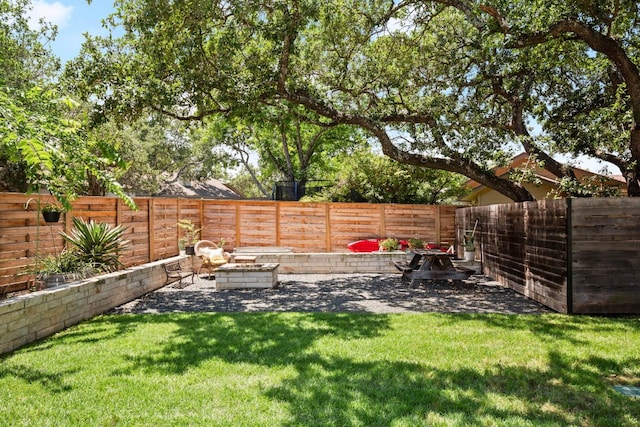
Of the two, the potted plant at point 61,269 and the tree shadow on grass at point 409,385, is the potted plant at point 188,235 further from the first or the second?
the tree shadow on grass at point 409,385

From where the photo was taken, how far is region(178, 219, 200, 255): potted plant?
1200 cm

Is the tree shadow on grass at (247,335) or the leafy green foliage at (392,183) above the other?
the leafy green foliage at (392,183)

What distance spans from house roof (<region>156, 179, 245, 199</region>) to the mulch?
20144 millimetres

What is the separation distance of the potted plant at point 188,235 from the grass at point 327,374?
5507 mm

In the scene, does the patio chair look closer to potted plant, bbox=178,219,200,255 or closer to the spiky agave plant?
potted plant, bbox=178,219,200,255

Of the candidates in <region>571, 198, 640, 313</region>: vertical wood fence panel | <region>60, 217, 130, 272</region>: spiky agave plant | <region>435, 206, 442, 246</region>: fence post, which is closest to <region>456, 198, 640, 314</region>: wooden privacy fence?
<region>571, 198, 640, 313</region>: vertical wood fence panel

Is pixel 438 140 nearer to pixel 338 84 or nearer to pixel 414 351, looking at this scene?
pixel 338 84

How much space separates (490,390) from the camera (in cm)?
396

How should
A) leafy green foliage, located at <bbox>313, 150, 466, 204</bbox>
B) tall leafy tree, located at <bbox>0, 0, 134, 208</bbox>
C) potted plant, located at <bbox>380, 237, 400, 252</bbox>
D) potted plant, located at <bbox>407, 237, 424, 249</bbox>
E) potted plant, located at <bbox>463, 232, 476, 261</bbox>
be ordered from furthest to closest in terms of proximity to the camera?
1. leafy green foliage, located at <bbox>313, 150, 466, 204</bbox>
2. potted plant, located at <bbox>407, 237, 424, 249</bbox>
3. potted plant, located at <bbox>380, 237, 400, 252</bbox>
4. potted plant, located at <bbox>463, 232, 476, 261</bbox>
5. tall leafy tree, located at <bbox>0, 0, 134, 208</bbox>

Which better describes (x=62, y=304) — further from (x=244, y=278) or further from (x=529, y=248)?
(x=529, y=248)

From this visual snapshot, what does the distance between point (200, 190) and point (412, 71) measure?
78.4ft

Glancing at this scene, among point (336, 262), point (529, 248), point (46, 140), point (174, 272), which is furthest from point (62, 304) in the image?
point (529, 248)

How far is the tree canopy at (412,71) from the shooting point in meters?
8.08

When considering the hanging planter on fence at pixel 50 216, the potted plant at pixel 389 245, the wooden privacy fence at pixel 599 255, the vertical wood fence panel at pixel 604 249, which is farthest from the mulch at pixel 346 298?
the potted plant at pixel 389 245
